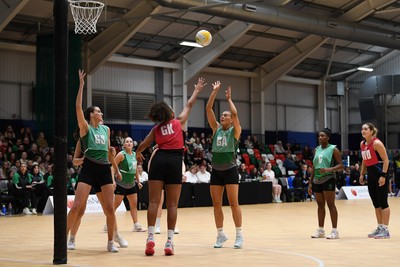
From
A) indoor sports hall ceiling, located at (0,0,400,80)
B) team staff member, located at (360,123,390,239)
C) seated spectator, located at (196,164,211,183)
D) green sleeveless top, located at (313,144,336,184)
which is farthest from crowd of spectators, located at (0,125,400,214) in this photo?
team staff member, located at (360,123,390,239)

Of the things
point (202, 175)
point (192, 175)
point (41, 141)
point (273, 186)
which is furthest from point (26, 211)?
point (273, 186)

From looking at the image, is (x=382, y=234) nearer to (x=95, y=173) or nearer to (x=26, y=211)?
(x=95, y=173)

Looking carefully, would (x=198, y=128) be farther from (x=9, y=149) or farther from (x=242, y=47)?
(x=9, y=149)

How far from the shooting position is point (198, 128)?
36812 mm

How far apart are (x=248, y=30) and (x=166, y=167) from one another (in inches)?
943

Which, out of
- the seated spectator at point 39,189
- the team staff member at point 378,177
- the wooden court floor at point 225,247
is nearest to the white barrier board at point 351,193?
the wooden court floor at point 225,247

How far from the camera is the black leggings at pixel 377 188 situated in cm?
1193

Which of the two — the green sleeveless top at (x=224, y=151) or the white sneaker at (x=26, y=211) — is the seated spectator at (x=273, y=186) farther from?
the green sleeveless top at (x=224, y=151)

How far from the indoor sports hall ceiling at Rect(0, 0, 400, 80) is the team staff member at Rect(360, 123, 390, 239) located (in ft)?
39.4

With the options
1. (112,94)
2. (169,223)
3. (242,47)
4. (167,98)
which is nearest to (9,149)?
(112,94)

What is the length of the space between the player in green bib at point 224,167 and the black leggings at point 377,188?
286 centimetres

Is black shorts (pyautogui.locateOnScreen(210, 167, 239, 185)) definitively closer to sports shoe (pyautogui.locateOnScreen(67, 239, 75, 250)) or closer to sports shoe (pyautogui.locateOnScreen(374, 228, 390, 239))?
sports shoe (pyautogui.locateOnScreen(67, 239, 75, 250))

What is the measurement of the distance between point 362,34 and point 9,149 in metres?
17.3

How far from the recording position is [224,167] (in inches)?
414
